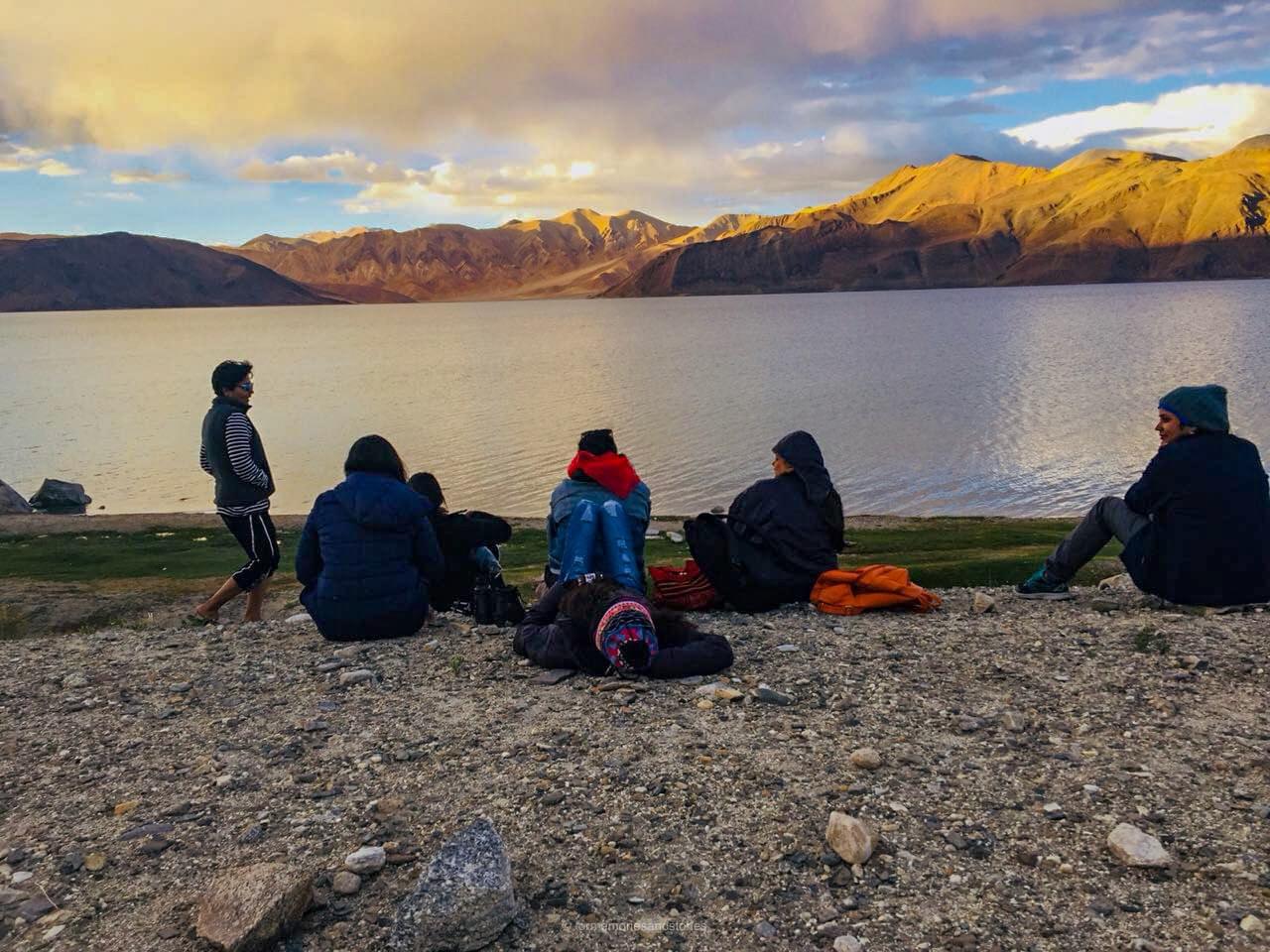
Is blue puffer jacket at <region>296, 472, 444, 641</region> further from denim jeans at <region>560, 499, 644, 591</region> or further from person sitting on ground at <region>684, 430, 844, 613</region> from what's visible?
person sitting on ground at <region>684, 430, 844, 613</region>

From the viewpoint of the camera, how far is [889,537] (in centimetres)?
2044

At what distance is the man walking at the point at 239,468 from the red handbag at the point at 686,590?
4.36 meters

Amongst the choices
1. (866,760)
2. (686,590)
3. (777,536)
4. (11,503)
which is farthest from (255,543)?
(11,503)

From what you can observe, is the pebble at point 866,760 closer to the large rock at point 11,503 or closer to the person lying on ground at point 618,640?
the person lying on ground at point 618,640

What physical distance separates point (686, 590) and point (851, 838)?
522 centimetres

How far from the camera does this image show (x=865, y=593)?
9.70 m

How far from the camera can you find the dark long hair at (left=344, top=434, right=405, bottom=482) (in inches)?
342

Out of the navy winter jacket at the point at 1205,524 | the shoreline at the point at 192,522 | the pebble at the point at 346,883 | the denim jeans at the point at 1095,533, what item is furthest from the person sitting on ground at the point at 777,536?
the shoreline at the point at 192,522

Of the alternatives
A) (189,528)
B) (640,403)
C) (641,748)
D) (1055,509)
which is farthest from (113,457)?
(641,748)

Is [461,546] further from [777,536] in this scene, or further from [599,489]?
[777,536]

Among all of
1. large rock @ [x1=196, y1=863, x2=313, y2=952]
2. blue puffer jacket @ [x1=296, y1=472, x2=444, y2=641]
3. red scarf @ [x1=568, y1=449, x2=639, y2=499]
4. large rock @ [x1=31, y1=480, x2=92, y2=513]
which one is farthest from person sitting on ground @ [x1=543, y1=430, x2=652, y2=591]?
large rock @ [x1=31, y1=480, x2=92, y2=513]

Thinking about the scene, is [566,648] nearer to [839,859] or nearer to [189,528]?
[839,859]

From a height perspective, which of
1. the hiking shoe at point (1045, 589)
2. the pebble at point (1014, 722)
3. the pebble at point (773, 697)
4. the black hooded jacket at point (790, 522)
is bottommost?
the hiking shoe at point (1045, 589)

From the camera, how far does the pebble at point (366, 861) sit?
4906 millimetres
